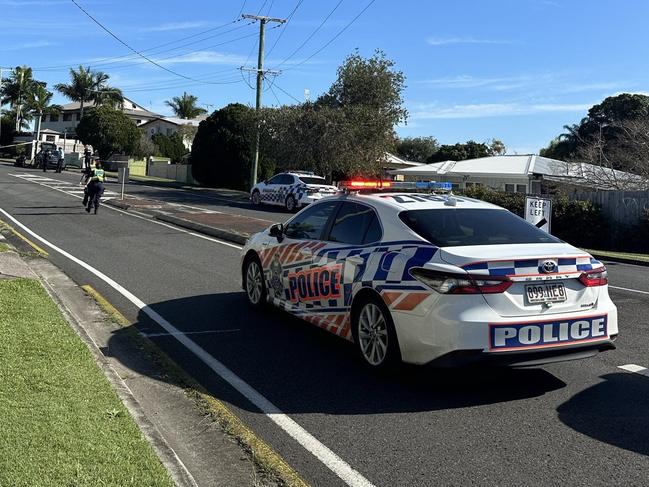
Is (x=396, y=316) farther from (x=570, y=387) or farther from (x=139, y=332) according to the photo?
(x=139, y=332)

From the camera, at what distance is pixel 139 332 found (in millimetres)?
7164

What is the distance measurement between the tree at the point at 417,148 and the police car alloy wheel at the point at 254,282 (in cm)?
7875

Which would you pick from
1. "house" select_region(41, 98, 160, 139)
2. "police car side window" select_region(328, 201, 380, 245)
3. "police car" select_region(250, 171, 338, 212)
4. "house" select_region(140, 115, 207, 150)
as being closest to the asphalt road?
"police car side window" select_region(328, 201, 380, 245)

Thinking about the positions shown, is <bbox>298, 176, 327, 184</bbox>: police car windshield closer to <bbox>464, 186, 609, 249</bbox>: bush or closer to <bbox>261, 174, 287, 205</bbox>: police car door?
<bbox>261, 174, 287, 205</bbox>: police car door

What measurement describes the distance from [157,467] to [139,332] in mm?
3766

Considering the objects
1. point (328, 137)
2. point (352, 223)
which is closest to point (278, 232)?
point (352, 223)

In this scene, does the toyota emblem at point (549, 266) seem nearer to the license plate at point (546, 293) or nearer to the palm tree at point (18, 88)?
the license plate at point (546, 293)

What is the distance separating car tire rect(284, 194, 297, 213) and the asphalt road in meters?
17.2

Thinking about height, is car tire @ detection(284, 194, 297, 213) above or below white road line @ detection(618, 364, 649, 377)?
above

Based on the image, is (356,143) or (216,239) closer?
(216,239)

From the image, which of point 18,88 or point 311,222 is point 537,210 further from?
point 18,88

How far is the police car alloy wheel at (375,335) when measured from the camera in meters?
5.50

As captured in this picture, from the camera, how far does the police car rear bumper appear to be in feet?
16.1

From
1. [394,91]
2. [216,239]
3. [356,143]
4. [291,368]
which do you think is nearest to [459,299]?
[291,368]
